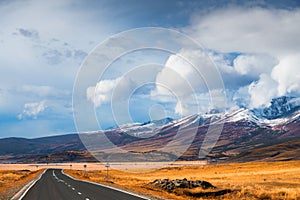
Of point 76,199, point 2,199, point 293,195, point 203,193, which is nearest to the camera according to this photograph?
point 76,199

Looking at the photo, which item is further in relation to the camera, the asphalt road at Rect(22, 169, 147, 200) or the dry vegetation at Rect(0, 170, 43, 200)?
the dry vegetation at Rect(0, 170, 43, 200)

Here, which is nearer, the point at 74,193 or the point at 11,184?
the point at 74,193

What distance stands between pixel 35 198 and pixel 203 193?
55.4 ft

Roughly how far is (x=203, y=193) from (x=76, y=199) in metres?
15.5

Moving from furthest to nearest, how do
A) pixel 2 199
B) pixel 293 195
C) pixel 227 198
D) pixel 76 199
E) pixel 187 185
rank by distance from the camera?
pixel 187 185 < pixel 227 198 < pixel 293 195 < pixel 2 199 < pixel 76 199

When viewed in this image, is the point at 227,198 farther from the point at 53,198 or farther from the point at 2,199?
the point at 2,199

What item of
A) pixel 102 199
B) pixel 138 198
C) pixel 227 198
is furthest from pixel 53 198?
pixel 227 198

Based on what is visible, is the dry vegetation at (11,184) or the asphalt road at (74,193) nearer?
the asphalt road at (74,193)

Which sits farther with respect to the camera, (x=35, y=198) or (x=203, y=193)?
(x=203, y=193)

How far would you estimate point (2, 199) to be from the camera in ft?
97.7

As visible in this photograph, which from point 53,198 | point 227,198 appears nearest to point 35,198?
point 53,198

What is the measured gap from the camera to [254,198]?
33812 millimetres

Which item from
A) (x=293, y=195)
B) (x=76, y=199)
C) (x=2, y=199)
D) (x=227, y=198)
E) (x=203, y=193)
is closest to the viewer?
(x=76, y=199)

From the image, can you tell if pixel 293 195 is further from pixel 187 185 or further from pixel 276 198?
pixel 187 185
